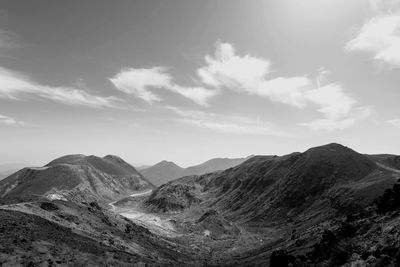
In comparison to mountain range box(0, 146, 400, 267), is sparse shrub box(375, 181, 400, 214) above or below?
above

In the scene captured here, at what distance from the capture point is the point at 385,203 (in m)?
52.8

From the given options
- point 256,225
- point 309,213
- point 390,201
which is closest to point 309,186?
point 309,213

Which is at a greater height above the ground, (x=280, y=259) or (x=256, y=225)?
(x=280, y=259)

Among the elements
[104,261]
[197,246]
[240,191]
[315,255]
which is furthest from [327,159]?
[104,261]

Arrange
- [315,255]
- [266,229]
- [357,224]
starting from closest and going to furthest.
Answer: [315,255]
[357,224]
[266,229]

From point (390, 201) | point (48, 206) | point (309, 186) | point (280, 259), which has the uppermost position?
point (309, 186)

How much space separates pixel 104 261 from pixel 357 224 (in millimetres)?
38226

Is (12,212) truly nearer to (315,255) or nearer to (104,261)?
(104,261)

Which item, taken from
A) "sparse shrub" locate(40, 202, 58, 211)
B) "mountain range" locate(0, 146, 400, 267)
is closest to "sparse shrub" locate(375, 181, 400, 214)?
"mountain range" locate(0, 146, 400, 267)

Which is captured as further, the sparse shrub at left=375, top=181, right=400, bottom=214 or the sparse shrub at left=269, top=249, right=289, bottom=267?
the sparse shrub at left=375, top=181, right=400, bottom=214

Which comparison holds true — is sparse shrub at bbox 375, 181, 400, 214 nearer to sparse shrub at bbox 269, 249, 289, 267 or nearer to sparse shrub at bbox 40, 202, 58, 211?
sparse shrub at bbox 269, 249, 289, 267

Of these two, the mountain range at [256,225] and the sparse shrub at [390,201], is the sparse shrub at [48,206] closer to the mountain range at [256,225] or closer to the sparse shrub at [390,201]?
the mountain range at [256,225]

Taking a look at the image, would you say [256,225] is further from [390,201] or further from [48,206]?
[48,206]

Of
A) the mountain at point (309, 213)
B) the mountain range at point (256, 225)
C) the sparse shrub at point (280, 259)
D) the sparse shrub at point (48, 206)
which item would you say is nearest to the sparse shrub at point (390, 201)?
the mountain at point (309, 213)
